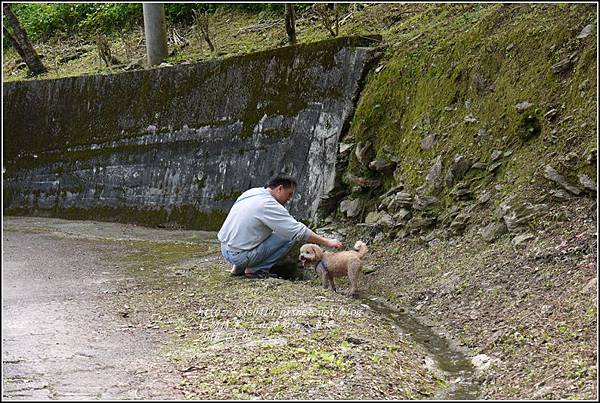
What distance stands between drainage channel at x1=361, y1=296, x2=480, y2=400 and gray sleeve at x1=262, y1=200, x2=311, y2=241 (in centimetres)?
101

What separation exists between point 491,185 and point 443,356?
107 inches

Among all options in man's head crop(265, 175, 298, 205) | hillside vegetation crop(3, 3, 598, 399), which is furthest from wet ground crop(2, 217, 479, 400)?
man's head crop(265, 175, 298, 205)

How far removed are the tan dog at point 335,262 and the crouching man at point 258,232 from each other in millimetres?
448

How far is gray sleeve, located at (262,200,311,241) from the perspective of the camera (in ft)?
24.4

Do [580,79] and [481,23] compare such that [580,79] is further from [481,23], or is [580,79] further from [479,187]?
[481,23]

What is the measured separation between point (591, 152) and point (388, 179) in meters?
3.20

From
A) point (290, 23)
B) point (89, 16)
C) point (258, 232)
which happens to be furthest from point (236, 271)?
point (89, 16)

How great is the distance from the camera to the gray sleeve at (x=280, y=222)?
24.4 feet

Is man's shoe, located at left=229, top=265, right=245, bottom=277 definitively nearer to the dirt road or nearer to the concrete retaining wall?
the dirt road

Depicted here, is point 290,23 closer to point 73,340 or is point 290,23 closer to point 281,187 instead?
point 281,187

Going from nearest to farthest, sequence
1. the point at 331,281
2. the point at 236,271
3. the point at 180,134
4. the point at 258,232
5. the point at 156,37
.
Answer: the point at 331,281, the point at 258,232, the point at 236,271, the point at 180,134, the point at 156,37

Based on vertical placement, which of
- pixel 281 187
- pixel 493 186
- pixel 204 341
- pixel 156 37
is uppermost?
pixel 156 37

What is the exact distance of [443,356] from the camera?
17.4 feet

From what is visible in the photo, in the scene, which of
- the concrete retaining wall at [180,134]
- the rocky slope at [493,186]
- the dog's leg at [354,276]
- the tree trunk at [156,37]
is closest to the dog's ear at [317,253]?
the dog's leg at [354,276]
